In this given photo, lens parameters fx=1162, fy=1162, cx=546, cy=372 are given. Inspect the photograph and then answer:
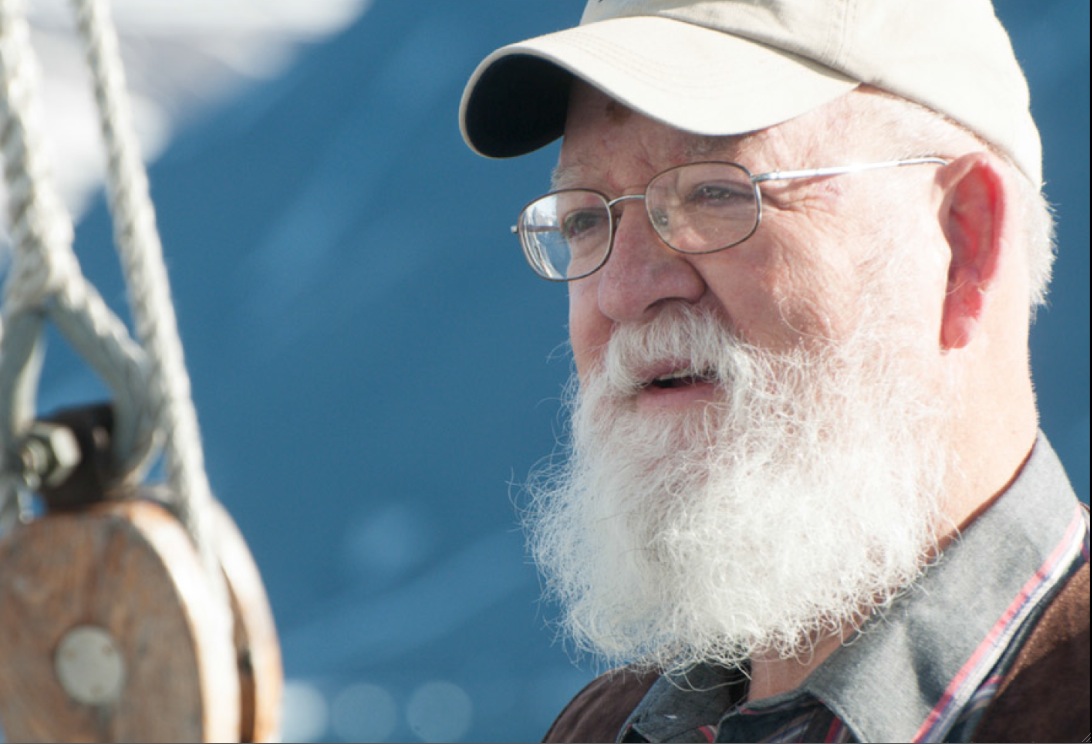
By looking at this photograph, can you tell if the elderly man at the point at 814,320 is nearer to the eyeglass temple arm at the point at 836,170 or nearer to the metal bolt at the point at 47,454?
the eyeglass temple arm at the point at 836,170

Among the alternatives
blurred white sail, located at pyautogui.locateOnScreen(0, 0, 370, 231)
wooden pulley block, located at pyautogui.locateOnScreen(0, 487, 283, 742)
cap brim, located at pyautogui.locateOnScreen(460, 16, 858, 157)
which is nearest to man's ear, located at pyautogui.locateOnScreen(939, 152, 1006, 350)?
cap brim, located at pyautogui.locateOnScreen(460, 16, 858, 157)

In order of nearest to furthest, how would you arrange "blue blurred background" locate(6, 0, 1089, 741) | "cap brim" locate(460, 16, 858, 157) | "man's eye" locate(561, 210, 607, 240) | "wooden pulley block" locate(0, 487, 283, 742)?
"wooden pulley block" locate(0, 487, 283, 742) → "cap brim" locate(460, 16, 858, 157) → "man's eye" locate(561, 210, 607, 240) → "blue blurred background" locate(6, 0, 1089, 741)


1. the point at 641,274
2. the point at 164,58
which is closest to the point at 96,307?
the point at 641,274

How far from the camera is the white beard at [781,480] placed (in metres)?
1.39

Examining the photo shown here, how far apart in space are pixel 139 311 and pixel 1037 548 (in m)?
1.02

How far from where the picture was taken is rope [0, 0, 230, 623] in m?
0.63

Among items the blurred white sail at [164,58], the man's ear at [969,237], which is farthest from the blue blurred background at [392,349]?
the man's ear at [969,237]

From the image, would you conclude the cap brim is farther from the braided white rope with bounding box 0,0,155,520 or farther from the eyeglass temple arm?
the braided white rope with bounding box 0,0,155,520

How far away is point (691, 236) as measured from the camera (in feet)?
4.70

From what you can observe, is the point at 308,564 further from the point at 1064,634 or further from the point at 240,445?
the point at 1064,634

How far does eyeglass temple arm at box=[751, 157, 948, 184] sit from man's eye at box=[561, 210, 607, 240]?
9.2 inches

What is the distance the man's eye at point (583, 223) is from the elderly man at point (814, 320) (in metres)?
0.05

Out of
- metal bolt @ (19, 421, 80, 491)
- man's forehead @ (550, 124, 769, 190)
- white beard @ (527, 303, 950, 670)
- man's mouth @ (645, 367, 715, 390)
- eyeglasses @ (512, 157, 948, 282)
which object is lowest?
white beard @ (527, 303, 950, 670)

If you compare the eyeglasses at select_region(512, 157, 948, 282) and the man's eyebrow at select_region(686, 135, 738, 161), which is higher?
the man's eyebrow at select_region(686, 135, 738, 161)
